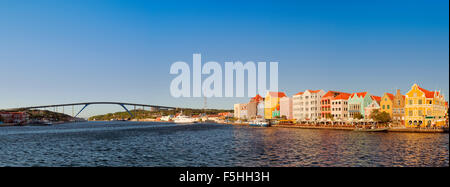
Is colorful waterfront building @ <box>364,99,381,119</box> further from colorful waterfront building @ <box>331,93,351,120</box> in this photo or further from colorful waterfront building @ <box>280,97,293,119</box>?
colorful waterfront building @ <box>280,97,293,119</box>

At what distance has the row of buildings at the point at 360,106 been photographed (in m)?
85.8

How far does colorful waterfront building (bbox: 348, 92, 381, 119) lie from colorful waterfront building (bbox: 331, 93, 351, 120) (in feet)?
5.73

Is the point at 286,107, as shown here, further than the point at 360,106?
Yes

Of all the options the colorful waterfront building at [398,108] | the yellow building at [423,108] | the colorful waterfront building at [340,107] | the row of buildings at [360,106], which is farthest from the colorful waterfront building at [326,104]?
the yellow building at [423,108]

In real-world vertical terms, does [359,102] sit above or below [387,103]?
above

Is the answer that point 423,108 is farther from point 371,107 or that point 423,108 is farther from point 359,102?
point 359,102

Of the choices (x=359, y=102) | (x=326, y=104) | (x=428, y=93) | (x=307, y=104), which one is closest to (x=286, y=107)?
(x=307, y=104)

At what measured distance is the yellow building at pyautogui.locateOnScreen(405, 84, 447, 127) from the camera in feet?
278

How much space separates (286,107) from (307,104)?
21345 millimetres

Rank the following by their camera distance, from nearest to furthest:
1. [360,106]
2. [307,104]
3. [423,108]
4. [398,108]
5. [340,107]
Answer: [423,108] → [398,108] → [360,106] → [340,107] → [307,104]

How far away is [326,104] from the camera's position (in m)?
133

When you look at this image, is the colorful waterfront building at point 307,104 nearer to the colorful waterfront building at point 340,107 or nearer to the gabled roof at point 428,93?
the colorful waterfront building at point 340,107

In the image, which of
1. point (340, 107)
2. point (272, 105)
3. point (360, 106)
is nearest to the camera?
point (360, 106)
